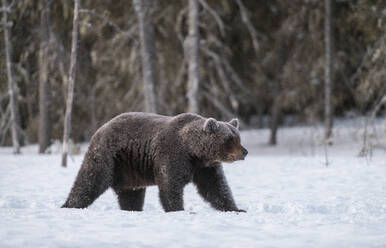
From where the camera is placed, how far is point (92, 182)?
5.85 meters

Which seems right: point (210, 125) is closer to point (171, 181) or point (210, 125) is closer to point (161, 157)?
point (161, 157)

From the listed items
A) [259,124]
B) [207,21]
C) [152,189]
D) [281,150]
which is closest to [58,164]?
[152,189]

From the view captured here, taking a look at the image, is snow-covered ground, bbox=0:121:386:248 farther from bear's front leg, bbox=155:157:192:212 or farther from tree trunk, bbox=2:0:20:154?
tree trunk, bbox=2:0:20:154

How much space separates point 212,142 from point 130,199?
4.37 feet

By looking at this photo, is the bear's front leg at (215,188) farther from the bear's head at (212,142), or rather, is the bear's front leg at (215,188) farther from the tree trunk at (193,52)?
the tree trunk at (193,52)

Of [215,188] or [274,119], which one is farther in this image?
[274,119]

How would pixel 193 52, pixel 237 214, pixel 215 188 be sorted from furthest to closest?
1. pixel 193 52
2. pixel 215 188
3. pixel 237 214

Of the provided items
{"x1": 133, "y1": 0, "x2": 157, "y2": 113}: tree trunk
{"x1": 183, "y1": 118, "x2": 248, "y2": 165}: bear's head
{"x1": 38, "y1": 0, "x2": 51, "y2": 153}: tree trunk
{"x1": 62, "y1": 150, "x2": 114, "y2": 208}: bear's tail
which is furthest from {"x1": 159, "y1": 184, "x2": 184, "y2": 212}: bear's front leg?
{"x1": 38, "y1": 0, "x2": 51, "y2": 153}: tree trunk

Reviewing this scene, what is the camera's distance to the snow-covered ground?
397 centimetres

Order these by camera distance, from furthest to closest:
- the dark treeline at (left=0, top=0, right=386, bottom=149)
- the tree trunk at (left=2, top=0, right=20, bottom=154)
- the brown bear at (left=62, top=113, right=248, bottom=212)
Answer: the dark treeline at (left=0, top=0, right=386, bottom=149) < the tree trunk at (left=2, top=0, right=20, bottom=154) < the brown bear at (left=62, top=113, right=248, bottom=212)

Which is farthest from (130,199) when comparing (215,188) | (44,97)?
(44,97)

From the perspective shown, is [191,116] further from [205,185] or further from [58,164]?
[58,164]

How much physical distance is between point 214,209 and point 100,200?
211 centimetres

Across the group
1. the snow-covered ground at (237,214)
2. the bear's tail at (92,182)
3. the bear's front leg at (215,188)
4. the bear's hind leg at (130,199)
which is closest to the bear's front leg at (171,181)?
the snow-covered ground at (237,214)
